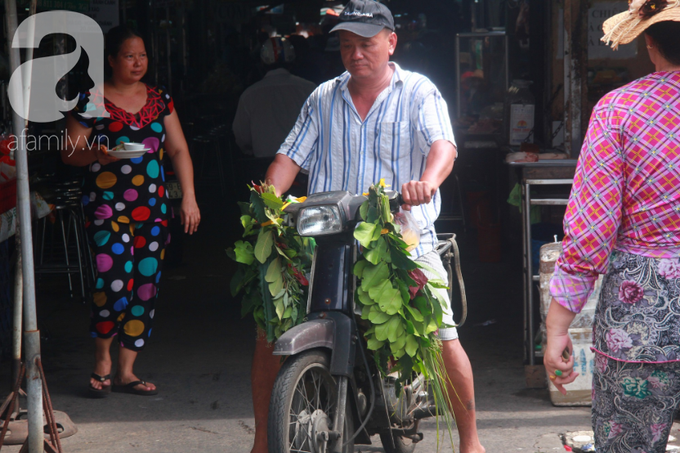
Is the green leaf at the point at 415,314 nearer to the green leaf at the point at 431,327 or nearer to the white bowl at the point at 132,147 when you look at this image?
the green leaf at the point at 431,327

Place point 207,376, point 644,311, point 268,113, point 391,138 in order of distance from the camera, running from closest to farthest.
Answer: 1. point 644,311
2. point 391,138
3. point 207,376
4. point 268,113

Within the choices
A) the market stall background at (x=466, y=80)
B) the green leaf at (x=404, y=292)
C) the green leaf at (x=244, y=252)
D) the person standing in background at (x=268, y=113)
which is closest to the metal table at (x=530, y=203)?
the market stall background at (x=466, y=80)

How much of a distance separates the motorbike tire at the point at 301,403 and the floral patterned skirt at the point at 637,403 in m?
0.96

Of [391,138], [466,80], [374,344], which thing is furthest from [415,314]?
[466,80]

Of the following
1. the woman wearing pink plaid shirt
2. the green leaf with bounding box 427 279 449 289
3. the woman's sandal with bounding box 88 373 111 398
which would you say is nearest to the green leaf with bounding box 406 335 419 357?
the green leaf with bounding box 427 279 449 289

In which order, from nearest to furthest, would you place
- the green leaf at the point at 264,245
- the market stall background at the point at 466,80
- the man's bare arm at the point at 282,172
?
the green leaf at the point at 264,245, the man's bare arm at the point at 282,172, the market stall background at the point at 466,80

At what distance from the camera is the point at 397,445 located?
3.37 meters

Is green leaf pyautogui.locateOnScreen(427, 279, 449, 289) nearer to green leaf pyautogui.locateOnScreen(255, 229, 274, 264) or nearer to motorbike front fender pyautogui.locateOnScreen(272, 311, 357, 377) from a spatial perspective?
motorbike front fender pyautogui.locateOnScreen(272, 311, 357, 377)

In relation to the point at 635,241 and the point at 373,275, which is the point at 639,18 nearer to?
the point at 635,241

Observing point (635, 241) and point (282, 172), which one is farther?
point (282, 172)

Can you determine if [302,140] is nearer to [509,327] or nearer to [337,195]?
[337,195]

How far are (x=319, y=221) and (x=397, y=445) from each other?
1.20 meters

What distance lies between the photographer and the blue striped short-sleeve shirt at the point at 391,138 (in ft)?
10.3

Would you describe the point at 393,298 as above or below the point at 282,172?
below
